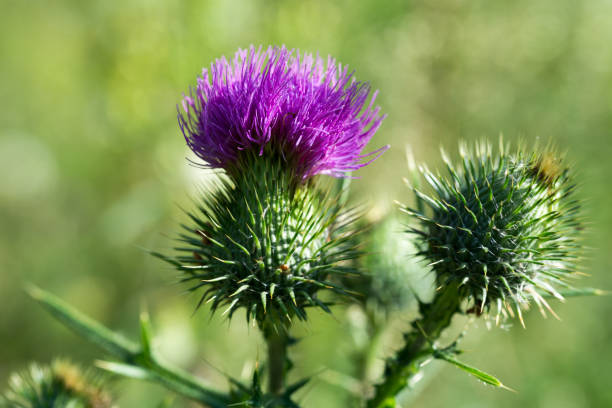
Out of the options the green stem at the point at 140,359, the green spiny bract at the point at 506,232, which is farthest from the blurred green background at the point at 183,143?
the green spiny bract at the point at 506,232

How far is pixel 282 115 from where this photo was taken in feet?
8.88

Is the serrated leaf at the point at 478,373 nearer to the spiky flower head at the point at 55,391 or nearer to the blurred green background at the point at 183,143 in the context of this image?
the spiky flower head at the point at 55,391

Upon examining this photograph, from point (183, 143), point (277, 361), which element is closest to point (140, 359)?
point (277, 361)

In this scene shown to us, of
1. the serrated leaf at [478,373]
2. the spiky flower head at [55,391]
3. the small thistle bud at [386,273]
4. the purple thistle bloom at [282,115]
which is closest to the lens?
the serrated leaf at [478,373]

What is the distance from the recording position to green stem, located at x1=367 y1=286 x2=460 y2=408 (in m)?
2.80

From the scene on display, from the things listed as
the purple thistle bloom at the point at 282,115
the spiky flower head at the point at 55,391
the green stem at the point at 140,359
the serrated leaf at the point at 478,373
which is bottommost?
the spiky flower head at the point at 55,391

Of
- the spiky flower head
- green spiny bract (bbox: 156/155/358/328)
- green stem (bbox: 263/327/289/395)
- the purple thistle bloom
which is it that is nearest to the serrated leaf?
green spiny bract (bbox: 156/155/358/328)

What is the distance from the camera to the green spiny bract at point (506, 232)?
8.44 feet

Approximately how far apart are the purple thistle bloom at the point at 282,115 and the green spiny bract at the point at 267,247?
12 cm

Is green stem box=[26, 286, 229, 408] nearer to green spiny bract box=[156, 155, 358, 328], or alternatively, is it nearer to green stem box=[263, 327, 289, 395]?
green stem box=[263, 327, 289, 395]

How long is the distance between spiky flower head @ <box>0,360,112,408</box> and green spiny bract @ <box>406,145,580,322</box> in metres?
2.21

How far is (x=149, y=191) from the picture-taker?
5.56 meters

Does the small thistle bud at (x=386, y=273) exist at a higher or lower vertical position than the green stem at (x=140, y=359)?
higher

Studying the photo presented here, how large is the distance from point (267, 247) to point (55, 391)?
1.65 meters
